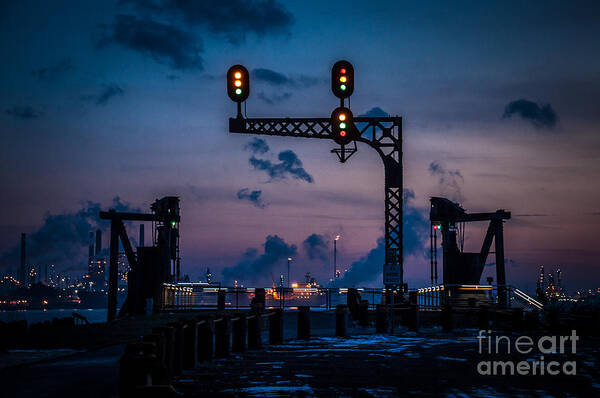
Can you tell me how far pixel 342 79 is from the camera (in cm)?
2484

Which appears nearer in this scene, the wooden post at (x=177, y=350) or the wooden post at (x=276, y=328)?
the wooden post at (x=177, y=350)

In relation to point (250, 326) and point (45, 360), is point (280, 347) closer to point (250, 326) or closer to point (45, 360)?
point (250, 326)

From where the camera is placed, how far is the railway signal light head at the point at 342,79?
24.8m

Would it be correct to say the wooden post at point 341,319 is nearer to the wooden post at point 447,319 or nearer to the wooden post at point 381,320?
the wooden post at point 381,320

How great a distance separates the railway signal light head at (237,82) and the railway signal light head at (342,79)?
307 cm

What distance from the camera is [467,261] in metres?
38.1

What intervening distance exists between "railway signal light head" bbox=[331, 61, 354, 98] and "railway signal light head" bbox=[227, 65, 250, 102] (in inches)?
121

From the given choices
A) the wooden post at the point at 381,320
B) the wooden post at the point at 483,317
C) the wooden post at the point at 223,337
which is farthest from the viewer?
the wooden post at the point at 483,317

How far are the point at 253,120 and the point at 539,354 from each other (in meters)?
16.1

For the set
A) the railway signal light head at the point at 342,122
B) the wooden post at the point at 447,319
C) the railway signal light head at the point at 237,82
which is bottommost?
the wooden post at the point at 447,319

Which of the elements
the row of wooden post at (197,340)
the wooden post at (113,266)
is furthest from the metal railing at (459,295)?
the wooden post at (113,266)

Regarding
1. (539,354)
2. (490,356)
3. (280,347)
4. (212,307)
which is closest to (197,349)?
(280,347)

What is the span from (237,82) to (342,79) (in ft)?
12.0

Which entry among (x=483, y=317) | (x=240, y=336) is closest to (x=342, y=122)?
(x=483, y=317)
